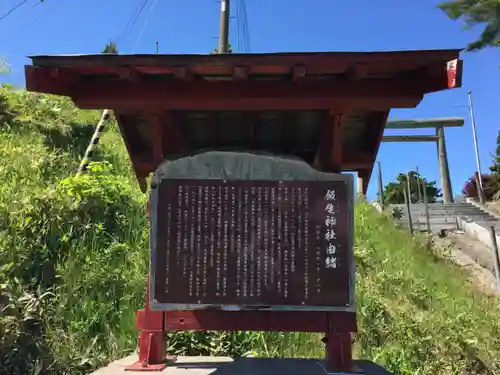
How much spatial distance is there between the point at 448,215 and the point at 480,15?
9.72m

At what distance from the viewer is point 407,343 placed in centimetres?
650

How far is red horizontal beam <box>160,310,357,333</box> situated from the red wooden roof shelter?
4.53 feet

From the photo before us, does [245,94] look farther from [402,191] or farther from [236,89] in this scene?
[402,191]

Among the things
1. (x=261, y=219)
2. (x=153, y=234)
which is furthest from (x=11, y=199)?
(x=261, y=219)

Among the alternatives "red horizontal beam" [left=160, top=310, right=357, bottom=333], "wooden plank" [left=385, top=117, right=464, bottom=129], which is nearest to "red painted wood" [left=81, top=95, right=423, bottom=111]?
"red horizontal beam" [left=160, top=310, right=357, bottom=333]

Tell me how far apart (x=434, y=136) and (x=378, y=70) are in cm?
1942

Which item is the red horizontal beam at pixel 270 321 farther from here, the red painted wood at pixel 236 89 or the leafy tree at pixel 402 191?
the leafy tree at pixel 402 191

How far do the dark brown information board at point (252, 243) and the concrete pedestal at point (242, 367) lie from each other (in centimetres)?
78

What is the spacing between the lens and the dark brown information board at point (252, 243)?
404 centimetres

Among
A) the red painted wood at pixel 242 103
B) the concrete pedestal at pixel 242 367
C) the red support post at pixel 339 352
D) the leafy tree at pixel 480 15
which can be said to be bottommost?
the concrete pedestal at pixel 242 367

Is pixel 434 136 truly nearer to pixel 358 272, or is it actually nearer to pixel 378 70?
pixel 358 272

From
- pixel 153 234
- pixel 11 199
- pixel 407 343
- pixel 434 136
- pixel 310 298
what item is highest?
pixel 434 136

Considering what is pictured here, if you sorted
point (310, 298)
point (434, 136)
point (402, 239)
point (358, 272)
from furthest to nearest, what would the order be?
point (434, 136) < point (402, 239) < point (358, 272) < point (310, 298)

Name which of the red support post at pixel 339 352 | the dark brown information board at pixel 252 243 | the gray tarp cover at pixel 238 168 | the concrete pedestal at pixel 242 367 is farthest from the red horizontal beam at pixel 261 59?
the concrete pedestal at pixel 242 367
